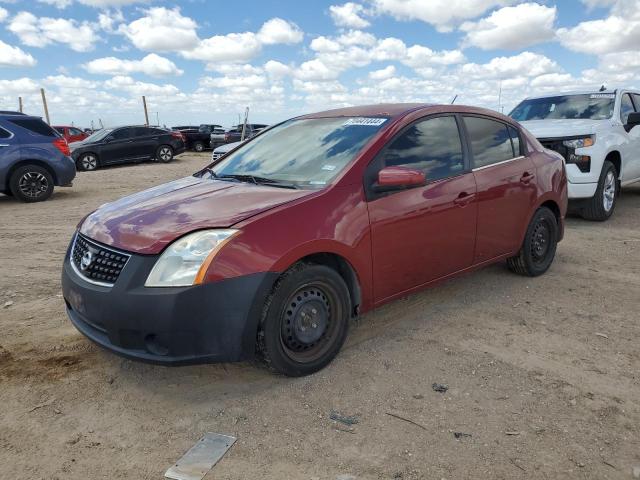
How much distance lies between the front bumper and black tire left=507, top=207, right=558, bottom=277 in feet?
9.56

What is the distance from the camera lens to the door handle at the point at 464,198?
3.91 meters

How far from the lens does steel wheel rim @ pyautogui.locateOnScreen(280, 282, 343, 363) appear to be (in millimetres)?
3031

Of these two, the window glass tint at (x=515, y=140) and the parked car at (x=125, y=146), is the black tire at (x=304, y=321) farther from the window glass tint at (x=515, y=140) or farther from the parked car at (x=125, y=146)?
the parked car at (x=125, y=146)

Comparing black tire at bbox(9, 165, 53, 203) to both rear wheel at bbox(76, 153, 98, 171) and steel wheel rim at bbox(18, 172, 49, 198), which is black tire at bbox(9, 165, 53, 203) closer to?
steel wheel rim at bbox(18, 172, 49, 198)

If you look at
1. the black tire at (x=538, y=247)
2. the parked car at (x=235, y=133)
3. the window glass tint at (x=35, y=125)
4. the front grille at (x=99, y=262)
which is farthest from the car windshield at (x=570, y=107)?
the parked car at (x=235, y=133)

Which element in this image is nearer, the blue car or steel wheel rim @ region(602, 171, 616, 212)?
steel wheel rim @ region(602, 171, 616, 212)

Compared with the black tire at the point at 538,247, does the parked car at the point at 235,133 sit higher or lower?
higher

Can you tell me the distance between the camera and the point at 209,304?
8.88 feet

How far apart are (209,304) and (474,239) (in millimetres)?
2294

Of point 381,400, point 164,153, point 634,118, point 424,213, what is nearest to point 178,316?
point 381,400

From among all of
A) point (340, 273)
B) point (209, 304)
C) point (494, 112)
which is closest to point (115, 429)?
point (209, 304)

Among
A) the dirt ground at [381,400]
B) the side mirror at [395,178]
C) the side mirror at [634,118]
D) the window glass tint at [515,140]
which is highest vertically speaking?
the side mirror at [634,118]

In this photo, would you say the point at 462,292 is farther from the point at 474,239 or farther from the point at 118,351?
the point at 118,351

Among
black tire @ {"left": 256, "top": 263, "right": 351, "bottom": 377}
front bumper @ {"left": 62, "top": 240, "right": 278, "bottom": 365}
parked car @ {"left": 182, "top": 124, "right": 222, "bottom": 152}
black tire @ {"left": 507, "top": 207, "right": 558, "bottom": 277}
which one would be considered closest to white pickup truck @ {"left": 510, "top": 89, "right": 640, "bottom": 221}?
black tire @ {"left": 507, "top": 207, "right": 558, "bottom": 277}
